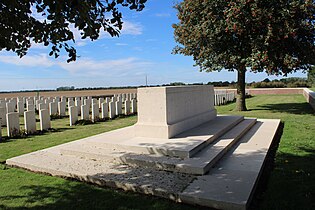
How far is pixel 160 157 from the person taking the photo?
200 inches

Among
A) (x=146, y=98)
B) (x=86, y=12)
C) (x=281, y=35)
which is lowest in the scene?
(x=146, y=98)

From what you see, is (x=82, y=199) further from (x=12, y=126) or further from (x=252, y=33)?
(x=252, y=33)

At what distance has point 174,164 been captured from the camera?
461cm

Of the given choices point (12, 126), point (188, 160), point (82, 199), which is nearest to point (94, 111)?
point (12, 126)

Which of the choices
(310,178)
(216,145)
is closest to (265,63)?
(216,145)

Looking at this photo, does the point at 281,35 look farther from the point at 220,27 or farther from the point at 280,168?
the point at 280,168

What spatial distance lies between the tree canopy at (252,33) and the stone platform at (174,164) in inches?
231

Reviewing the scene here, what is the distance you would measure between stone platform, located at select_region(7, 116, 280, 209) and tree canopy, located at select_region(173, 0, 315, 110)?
588cm

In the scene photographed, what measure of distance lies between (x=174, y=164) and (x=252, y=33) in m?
9.42

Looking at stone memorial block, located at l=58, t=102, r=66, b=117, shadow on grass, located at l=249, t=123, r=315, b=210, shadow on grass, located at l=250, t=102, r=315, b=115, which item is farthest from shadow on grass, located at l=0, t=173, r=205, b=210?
shadow on grass, located at l=250, t=102, r=315, b=115

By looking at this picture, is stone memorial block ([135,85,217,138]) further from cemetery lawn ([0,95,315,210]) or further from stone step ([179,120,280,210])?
cemetery lawn ([0,95,315,210])

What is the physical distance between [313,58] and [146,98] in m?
9.59

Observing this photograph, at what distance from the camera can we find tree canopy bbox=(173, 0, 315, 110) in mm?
11000

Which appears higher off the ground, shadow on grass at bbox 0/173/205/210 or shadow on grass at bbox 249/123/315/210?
shadow on grass at bbox 249/123/315/210
